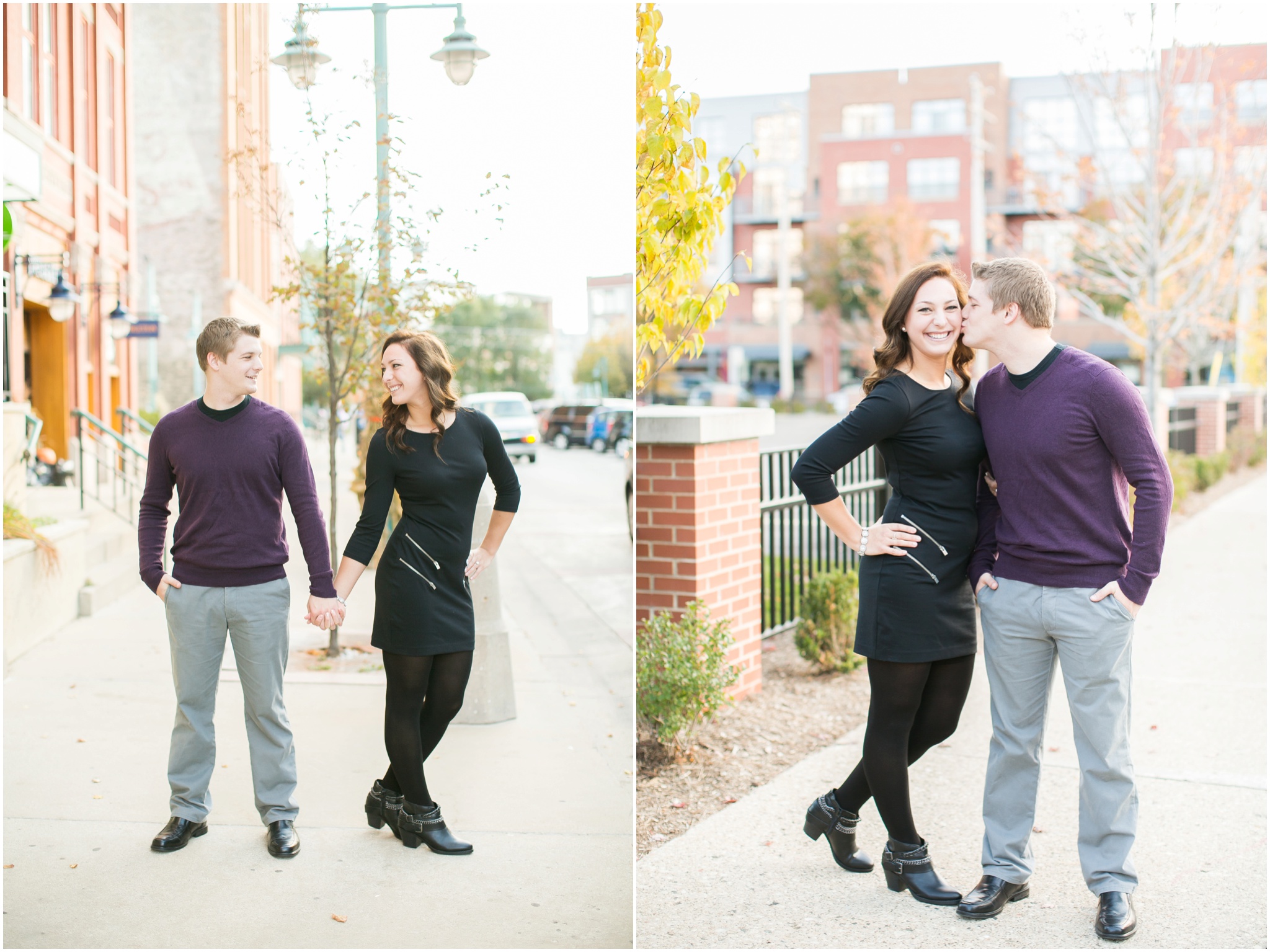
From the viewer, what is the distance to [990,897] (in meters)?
3.43

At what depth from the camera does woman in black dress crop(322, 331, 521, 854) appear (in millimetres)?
3354

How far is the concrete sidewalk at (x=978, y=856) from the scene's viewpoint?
11.1ft

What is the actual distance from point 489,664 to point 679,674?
3.29 ft

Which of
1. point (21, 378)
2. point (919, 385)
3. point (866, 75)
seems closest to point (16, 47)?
point (21, 378)

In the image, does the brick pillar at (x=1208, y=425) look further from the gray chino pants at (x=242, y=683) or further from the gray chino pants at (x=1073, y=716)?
the gray chino pants at (x=242, y=683)

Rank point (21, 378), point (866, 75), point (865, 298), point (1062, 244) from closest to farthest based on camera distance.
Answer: point (21, 378), point (1062, 244), point (865, 298), point (866, 75)

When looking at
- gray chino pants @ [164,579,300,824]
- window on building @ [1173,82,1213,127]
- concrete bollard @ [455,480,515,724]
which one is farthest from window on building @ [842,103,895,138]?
gray chino pants @ [164,579,300,824]

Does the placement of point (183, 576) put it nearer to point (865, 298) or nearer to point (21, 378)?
point (21, 378)

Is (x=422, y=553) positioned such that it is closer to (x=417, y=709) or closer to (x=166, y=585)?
(x=417, y=709)

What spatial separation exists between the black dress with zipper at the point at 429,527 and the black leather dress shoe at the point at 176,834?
74cm

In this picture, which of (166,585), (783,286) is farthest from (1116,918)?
(783,286)

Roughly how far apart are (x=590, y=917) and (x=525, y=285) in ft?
6.09

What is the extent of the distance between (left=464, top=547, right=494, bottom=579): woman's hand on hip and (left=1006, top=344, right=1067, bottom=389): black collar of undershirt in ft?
5.20

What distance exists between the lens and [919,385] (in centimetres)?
328
